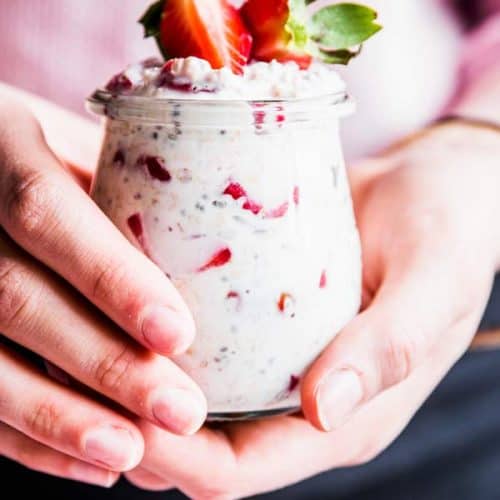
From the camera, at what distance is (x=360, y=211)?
40.3 inches

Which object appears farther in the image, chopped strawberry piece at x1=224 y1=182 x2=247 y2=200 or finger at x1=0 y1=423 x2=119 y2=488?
finger at x1=0 y1=423 x2=119 y2=488

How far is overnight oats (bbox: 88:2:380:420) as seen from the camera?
717 mm

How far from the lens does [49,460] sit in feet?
2.81

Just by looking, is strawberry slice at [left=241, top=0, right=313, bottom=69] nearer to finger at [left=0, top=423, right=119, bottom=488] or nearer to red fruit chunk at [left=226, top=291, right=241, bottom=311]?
red fruit chunk at [left=226, top=291, right=241, bottom=311]

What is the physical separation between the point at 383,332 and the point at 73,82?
2.00ft

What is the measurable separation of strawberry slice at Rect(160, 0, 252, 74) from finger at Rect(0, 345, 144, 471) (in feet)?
0.92

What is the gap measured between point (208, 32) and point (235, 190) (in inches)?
5.0

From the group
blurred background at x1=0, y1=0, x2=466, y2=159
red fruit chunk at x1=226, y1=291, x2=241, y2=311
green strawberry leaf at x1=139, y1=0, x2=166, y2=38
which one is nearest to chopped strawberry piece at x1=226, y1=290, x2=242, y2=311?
red fruit chunk at x1=226, y1=291, x2=241, y2=311

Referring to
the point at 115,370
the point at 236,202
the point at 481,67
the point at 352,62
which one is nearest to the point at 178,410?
the point at 115,370

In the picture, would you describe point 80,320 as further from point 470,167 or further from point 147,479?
point 470,167

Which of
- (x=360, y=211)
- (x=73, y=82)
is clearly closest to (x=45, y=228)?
(x=360, y=211)

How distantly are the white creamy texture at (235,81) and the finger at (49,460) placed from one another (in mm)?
325

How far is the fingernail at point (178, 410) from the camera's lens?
714mm

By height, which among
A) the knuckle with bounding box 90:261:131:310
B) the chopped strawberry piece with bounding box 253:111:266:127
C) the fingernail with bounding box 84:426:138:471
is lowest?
the fingernail with bounding box 84:426:138:471
